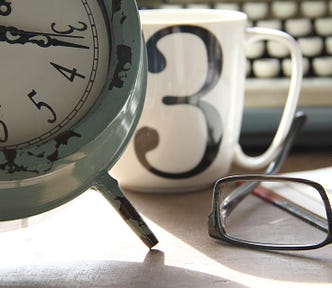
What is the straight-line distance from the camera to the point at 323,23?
1.01 m

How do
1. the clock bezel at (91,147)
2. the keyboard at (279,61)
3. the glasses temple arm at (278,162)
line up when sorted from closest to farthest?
the clock bezel at (91,147) < the glasses temple arm at (278,162) < the keyboard at (279,61)

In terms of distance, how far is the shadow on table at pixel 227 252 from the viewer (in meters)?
0.50

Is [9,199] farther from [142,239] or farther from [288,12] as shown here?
[288,12]

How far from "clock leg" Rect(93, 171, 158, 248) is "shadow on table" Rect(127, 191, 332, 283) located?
5 cm

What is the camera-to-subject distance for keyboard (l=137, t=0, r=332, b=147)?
0.86 metres

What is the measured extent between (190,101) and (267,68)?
1.06 ft

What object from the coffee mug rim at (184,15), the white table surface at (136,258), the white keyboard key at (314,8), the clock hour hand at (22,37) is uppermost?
the clock hour hand at (22,37)

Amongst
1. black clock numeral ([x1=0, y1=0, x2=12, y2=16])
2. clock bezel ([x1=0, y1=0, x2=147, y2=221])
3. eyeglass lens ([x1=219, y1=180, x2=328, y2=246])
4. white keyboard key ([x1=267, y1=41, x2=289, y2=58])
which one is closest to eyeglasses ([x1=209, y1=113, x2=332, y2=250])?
eyeglass lens ([x1=219, y1=180, x2=328, y2=246])

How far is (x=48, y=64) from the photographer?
51 cm

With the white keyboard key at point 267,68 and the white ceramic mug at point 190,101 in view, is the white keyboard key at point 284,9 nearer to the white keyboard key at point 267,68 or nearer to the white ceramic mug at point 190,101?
the white keyboard key at point 267,68

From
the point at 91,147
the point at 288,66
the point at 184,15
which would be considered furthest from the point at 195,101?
the point at 288,66

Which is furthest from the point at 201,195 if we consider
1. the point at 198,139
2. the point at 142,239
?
the point at 142,239

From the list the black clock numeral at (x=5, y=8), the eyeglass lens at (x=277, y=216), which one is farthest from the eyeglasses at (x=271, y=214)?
the black clock numeral at (x=5, y=8)

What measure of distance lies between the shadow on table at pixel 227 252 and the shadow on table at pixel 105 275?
36 mm
